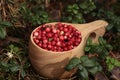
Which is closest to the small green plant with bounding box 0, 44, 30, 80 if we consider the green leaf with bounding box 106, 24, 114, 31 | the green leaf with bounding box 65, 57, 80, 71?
the green leaf with bounding box 65, 57, 80, 71

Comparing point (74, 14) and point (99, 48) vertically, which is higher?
point (74, 14)

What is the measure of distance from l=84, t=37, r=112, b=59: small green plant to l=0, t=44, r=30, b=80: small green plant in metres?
0.42

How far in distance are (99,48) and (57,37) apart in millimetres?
276

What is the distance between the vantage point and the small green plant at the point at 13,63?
1.88 meters

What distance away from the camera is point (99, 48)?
1934mm

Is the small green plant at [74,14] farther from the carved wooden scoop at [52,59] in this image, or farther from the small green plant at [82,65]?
the small green plant at [82,65]

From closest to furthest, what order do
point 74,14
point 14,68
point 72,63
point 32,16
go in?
1. point 72,63
2. point 14,68
3. point 32,16
4. point 74,14

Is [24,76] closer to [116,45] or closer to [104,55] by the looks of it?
[104,55]

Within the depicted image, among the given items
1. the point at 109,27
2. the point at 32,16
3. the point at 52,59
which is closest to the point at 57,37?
the point at 52,59

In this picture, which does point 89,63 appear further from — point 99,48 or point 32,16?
point 32,16

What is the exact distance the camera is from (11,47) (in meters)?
2.03

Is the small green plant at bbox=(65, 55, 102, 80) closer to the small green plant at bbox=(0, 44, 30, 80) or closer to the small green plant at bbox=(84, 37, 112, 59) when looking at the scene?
the small green plant at bbox=(84, 37, 112, 59)

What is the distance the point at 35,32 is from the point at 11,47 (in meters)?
0.20

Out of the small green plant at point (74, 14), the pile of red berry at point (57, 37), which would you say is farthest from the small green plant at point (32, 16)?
the small green plant at point (74, 14)
